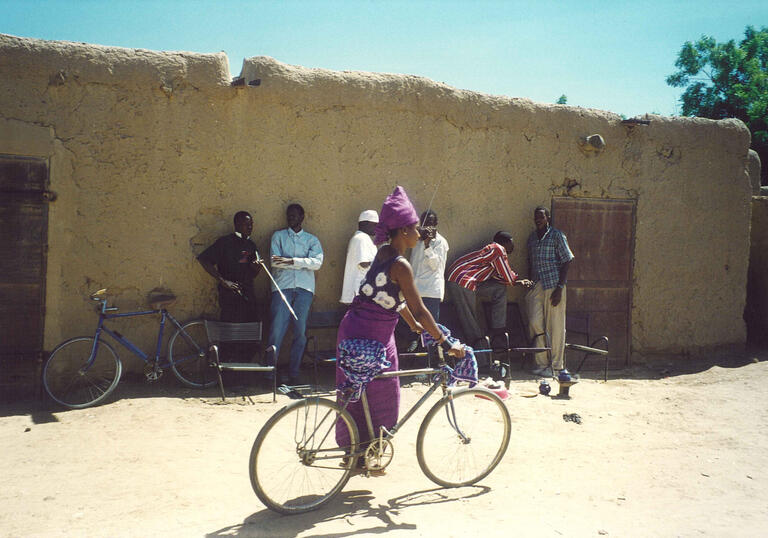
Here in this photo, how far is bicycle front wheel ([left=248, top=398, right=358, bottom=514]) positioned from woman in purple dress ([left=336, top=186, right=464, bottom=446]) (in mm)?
104

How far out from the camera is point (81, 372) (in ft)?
A: 17.4

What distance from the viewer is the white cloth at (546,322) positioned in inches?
283

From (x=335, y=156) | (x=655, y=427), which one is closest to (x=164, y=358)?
(x=335, y=156)

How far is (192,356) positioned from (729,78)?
17039 millimetres

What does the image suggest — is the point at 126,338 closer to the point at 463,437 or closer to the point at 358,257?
the point at 358,257

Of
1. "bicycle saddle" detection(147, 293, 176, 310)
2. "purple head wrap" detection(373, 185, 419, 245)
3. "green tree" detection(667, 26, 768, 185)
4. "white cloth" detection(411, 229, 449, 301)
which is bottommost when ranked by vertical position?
"bicycle saddle" detection(147, 293, 176, 310)

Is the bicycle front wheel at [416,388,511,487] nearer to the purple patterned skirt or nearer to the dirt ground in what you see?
the dirt ground

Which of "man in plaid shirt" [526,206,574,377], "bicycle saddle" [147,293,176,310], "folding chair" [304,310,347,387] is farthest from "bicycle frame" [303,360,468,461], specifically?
"man in plaid shirt" [526,206,574,377]

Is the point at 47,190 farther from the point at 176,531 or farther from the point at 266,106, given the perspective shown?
the point at 176,531

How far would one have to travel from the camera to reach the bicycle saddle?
5.74 m

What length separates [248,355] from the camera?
19.7ft

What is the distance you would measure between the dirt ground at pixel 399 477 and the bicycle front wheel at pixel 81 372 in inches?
7.3

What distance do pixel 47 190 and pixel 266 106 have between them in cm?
214

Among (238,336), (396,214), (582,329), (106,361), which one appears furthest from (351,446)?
(582,329)
